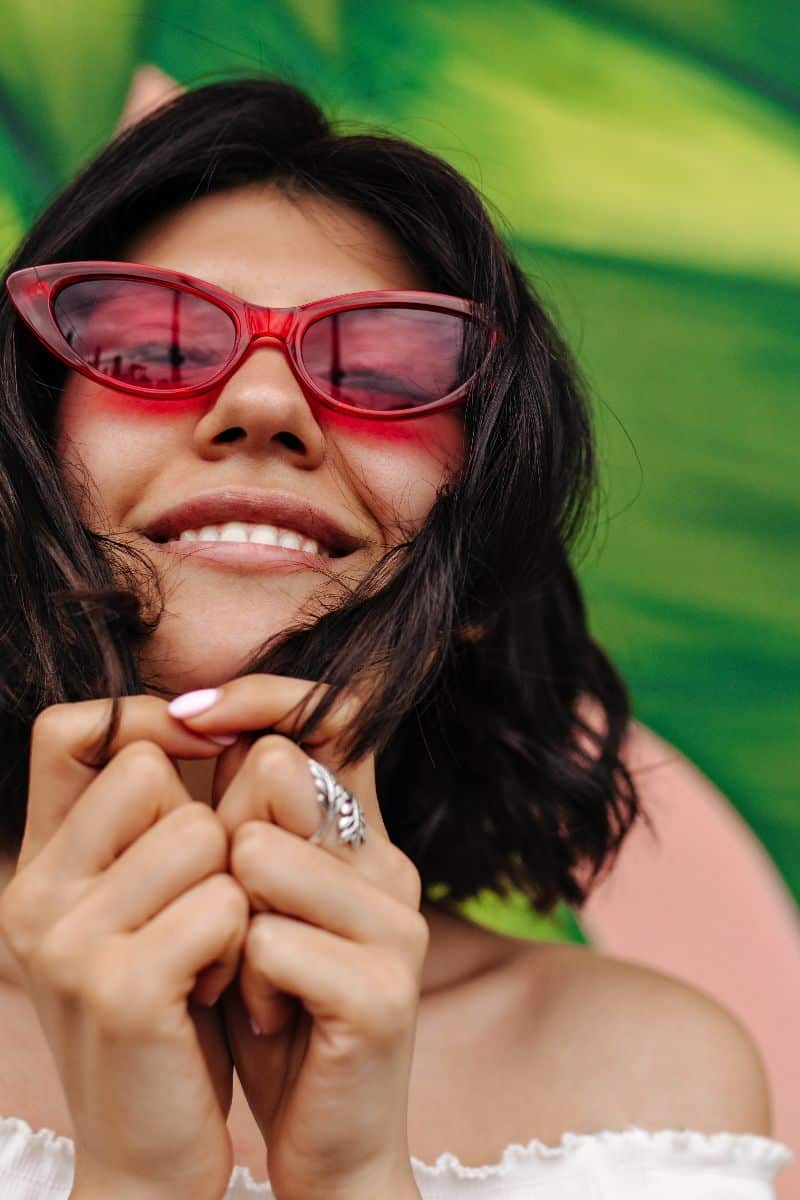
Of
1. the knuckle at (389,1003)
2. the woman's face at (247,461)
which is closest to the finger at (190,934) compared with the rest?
the knuckle at (389,1003)

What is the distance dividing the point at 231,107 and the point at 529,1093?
147 cm

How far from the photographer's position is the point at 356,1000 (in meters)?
0.93

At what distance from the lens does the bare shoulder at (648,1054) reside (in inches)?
57.3

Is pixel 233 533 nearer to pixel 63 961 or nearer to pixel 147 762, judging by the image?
pixel 147 762

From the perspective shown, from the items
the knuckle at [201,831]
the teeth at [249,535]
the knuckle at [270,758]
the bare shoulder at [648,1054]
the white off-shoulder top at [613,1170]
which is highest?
the teeth at [249,535]

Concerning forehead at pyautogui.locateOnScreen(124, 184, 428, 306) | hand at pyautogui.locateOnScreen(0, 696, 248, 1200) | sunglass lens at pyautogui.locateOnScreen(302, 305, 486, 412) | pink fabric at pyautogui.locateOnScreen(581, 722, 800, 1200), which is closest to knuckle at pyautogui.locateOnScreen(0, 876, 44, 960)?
hand at pyautogui.locateOnScreen(0, 696, 248, 1200)

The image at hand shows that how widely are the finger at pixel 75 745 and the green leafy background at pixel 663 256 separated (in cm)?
154

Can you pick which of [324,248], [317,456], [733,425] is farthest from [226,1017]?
[733,425]

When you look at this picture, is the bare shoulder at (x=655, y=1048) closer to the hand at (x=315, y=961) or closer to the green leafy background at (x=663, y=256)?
the hand at (x=315, y=961)

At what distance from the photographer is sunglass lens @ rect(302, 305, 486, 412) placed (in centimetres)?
130

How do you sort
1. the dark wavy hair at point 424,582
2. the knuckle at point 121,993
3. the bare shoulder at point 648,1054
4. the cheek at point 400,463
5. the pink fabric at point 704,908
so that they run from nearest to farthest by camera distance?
the knuckle at point 121,993, the dark wavy hair at point 424,582, the cheek at point 400,463, the bare shoulder at point 648,1054, the pink fabric at point 704,908

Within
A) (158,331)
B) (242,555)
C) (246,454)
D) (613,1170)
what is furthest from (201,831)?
(613,1170)

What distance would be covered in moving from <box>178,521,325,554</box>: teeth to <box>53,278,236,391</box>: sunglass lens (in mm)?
169

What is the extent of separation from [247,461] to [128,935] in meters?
0.57
